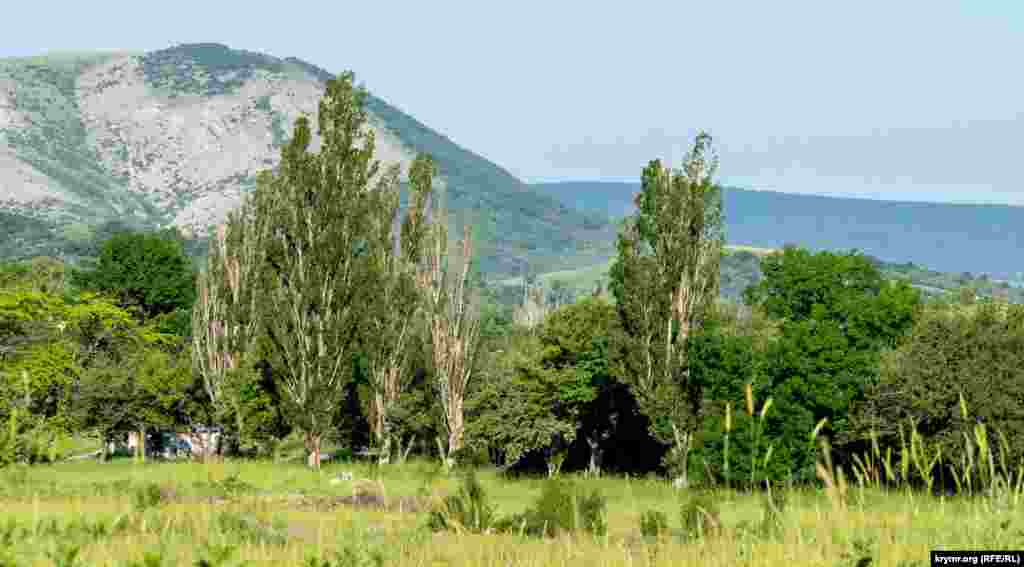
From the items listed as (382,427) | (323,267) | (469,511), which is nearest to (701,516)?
(469,511)

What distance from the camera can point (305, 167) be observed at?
45.1m

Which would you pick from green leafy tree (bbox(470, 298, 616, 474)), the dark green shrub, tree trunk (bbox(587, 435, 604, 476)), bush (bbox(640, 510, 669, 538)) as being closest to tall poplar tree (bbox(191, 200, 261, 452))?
green leafy tree (bbox(470, 298, 616, 474))

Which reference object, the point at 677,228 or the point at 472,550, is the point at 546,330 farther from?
the point at 472,550

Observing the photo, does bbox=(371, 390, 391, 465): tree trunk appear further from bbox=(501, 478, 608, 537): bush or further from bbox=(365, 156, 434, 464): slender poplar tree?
bbox=(501, 478, 608, 537): bush

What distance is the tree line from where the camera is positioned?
40.7m

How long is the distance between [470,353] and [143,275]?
37469 millimetres

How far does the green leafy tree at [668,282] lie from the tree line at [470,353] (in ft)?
0.31

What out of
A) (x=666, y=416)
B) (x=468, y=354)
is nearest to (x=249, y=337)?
(x=468, y=354)

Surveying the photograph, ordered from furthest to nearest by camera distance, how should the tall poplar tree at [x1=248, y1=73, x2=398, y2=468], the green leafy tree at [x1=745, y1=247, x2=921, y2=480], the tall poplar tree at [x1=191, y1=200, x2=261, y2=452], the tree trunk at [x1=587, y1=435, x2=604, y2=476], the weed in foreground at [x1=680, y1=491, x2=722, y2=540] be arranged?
1. the tall poplar tree at [x1=191, y1=200, x2=261, y2=452]
2. the tree trunk at [x1=587, y1=435, x2=604, y2=476]
3. the tall poplar tree at [x1=248, y1=73, x2=398, y2=468]
4. the green leafy tree at [x1=745, y1=247, x2=921, y2=480]
5. the weed in foreground at [x1=680, y1=491, x2=722, y2=540]

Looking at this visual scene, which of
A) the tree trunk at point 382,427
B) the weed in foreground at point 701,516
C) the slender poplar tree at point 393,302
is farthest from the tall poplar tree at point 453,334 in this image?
the weed in foreground at point 701,516

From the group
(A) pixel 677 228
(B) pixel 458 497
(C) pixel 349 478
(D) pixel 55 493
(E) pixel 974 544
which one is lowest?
(C) pixel 349 478

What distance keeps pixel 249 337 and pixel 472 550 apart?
47312 mm

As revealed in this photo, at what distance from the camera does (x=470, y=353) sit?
1860 inches

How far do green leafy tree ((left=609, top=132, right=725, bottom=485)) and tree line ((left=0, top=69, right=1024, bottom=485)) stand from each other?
3.7 inches
